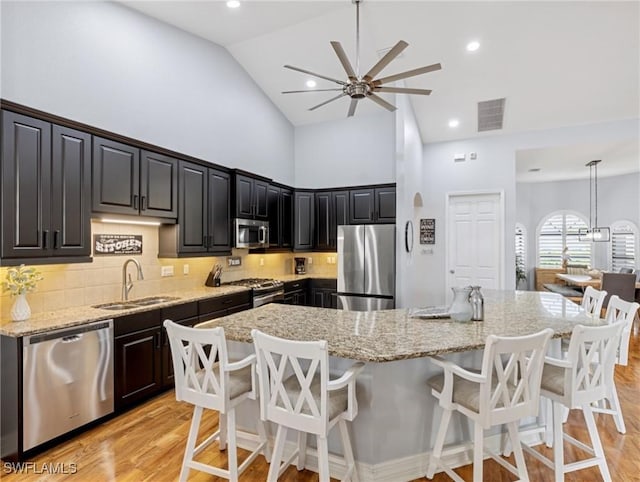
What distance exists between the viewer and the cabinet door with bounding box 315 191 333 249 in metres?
5.71

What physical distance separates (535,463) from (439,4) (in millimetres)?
3960

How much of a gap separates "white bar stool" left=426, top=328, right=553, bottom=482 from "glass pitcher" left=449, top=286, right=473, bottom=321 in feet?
1.63

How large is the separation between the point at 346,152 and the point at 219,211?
2743 millimetres

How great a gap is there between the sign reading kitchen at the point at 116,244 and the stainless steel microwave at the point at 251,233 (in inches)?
48.0

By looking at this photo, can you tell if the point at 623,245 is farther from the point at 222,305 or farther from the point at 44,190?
the point at 44,190

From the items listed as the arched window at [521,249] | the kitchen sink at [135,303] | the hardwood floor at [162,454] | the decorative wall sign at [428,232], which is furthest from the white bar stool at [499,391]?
the arched window at [521,249]

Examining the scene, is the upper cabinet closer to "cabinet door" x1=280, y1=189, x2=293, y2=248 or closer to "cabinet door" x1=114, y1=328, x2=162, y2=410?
"cabinet door" x1=114, y1=328, x2=162, y2=410

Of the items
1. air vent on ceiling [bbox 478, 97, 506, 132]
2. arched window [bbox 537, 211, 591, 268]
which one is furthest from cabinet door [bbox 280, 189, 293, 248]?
arched window [bbox 537, 211, 591, 268]

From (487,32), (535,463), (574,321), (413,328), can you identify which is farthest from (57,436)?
(487,32)

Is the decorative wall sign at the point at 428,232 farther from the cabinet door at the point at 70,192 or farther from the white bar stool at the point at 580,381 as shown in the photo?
the cabinet door at the point at 70,192

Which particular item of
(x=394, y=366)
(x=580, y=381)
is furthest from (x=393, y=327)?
(x=580, y=381)

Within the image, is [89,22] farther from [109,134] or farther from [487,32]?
[487,32]

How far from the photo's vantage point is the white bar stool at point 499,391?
161 centimetres

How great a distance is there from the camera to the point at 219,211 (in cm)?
424
